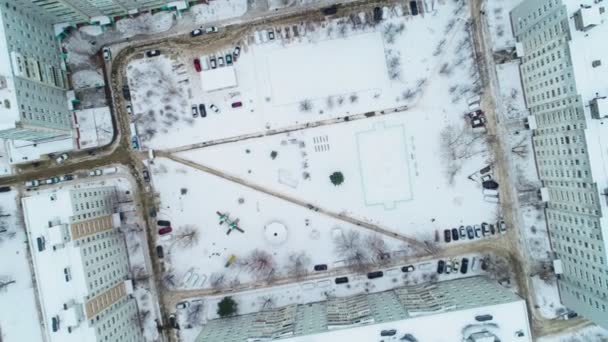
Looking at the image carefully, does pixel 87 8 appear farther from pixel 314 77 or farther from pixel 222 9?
pixel 314 77

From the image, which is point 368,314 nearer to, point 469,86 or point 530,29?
point 469,86

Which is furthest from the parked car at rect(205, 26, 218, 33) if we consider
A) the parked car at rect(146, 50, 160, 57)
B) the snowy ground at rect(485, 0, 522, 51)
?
the snowy ground at rect(485, 0, 522, 51)

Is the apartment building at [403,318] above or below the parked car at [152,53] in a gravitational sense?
below

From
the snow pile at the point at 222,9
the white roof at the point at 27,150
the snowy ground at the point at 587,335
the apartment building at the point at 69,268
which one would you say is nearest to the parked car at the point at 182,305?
the apartment building at the point at 69,268

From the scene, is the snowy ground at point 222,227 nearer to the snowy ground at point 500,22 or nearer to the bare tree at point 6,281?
the bare tree at point 6,281

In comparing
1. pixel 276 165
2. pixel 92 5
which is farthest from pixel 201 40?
pixel 276 165

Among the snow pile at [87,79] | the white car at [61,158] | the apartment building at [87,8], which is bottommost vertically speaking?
the white car at [61,158]

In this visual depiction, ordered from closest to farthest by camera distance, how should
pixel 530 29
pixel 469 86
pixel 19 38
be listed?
pixel 19 38 < pixel 530 29 < pixel 469 86
